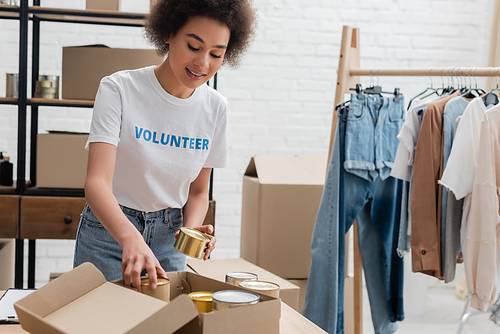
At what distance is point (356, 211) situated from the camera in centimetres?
202

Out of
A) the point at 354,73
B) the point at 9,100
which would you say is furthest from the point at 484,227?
the point at 9,100

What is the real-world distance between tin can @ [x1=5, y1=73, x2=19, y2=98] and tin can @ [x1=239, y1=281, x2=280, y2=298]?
1.87 metres

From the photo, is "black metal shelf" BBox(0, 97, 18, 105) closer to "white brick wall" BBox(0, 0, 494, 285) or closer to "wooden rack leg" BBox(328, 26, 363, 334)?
"white brick wall" BBox(0, 0, 494, 285)

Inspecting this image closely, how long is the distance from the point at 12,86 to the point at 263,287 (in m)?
→ 1.91

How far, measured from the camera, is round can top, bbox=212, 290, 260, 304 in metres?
0.68

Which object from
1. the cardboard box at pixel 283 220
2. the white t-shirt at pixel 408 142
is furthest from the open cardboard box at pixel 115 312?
the cardboard box at pixel 283 220

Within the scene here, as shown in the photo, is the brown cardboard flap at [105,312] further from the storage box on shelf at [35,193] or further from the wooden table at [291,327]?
the storage box on shelf at [35,193]

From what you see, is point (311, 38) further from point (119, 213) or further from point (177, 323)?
point (177, 323)

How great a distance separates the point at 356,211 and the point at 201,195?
93cm

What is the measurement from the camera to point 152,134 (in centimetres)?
113

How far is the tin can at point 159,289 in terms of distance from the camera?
29.3 inches

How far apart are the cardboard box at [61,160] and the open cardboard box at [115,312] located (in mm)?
1576

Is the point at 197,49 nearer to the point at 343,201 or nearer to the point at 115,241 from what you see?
the point at 115,241

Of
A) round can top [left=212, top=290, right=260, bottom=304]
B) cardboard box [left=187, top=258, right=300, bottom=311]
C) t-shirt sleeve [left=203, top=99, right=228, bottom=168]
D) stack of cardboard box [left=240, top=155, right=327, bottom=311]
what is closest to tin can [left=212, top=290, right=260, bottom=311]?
round can top [left=212, top=290, right=260, bottom=304]
